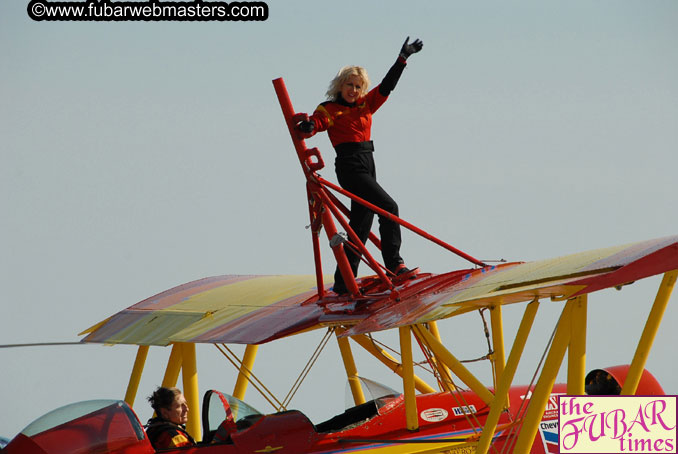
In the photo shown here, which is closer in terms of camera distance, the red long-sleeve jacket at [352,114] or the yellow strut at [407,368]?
the yellow strut at [407,368]

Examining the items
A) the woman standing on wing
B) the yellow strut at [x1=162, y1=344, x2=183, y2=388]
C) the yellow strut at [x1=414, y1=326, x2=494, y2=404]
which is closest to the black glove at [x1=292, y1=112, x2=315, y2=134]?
the woman standing on wing

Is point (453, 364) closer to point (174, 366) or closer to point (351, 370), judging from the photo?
point (351, 370)

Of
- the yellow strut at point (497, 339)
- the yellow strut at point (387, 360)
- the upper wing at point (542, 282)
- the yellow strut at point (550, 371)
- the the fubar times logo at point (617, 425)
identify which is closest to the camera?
the upper wing at point (542, 282)

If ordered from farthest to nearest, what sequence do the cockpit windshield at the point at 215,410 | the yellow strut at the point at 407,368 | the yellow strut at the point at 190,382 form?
the yellow strut at the point at 190,382
the yellow strut at the point at 407,368
the cockpit windshield at the point at 215,410

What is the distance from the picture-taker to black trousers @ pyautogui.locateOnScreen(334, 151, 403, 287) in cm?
1145

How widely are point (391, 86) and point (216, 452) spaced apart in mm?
4362

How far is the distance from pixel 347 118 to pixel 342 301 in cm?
189

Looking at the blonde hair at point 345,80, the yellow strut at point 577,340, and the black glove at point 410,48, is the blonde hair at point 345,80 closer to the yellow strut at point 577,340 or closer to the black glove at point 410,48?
the black glove at point 410,48

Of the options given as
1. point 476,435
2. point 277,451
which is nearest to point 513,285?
point 476,435

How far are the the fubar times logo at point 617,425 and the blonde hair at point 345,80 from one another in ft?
12.7

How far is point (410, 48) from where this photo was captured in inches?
443

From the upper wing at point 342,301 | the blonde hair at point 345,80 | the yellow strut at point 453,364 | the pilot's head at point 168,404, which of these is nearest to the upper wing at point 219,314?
the upper wing at point 342,301

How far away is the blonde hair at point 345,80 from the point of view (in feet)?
38.0

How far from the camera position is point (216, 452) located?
Result: 916 centimetres
